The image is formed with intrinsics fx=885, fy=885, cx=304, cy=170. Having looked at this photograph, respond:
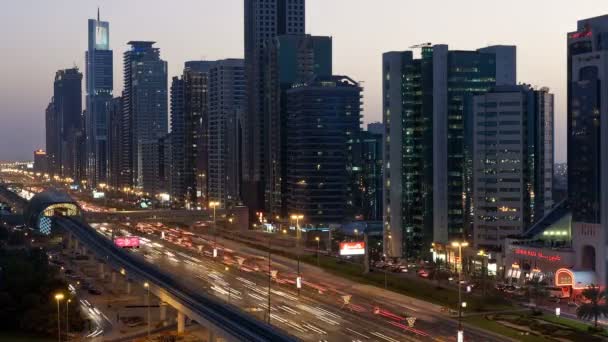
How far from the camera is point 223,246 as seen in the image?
131625mm

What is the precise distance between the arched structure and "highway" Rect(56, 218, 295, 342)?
2327 inches

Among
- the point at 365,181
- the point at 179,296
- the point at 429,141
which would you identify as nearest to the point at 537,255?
the point at 429,141

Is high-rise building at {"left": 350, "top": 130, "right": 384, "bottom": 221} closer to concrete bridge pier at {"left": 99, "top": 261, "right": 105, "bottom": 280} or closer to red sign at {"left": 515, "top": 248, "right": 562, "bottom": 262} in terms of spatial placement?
concrete bridge pier at {"left": 99, "top": 261, "right": 105, "bottom": 280}

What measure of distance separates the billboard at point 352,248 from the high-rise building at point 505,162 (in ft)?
55.4

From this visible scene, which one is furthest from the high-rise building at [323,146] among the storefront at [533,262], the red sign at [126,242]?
the storefront at [533,262]

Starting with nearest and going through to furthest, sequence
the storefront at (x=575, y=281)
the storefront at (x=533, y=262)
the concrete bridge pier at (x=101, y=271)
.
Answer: the storefront at (x=575, y=281)
the storefront at (x=533, y=262)
the concrete bridge pier at (x=101, y=271)

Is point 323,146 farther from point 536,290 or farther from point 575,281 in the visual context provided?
point 536,290

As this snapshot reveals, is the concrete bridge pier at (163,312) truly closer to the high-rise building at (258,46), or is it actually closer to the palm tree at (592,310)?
the palm tree at (592,310)

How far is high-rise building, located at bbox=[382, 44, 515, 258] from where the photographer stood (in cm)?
11544

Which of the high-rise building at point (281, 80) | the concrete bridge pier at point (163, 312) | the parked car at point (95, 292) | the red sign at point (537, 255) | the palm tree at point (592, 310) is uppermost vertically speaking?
the high-rise building at point (281, 80)

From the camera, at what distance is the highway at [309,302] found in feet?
206

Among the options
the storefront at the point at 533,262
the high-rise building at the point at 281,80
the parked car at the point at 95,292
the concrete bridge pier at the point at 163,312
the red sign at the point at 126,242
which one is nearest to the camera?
the concrete bridge pier at the point at 163,312

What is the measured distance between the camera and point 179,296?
65.5 meters

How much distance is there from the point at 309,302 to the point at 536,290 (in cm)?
2047
